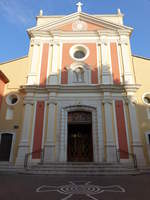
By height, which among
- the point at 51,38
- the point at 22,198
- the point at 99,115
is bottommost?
the point at 22,198

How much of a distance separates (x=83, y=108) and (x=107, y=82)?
259 centimetres

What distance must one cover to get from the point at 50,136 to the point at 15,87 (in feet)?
15.2

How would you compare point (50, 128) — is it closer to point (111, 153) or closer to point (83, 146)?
point (83, 146)

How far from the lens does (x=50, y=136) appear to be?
11375 millimetres

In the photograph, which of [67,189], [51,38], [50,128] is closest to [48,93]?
[50,128]

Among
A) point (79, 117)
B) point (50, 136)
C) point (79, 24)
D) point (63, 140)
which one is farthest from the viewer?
point (79, 24)

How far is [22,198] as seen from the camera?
14.9ft

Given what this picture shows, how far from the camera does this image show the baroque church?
36.8 feet

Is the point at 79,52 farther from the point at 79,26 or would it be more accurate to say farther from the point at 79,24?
the point at 79,24

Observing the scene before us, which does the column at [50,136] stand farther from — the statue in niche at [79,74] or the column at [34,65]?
the statue in niche at [79,74]

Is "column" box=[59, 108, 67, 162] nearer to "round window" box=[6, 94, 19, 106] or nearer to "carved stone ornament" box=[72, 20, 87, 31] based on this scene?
"round window" box=[6, 94, 19, 106]

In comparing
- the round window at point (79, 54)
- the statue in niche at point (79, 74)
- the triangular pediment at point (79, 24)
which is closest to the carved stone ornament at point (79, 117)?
the statue in niche at point (79, 74)

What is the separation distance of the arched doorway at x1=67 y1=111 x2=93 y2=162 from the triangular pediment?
752 cm

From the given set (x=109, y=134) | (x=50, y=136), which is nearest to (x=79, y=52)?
(x=109, y=134)
